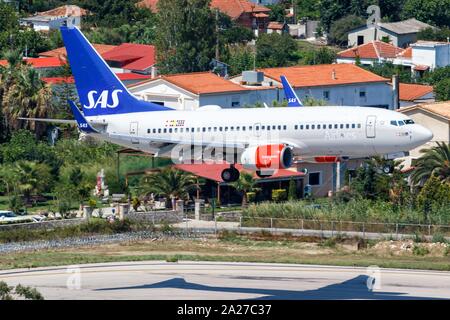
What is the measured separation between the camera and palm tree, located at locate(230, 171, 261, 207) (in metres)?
117

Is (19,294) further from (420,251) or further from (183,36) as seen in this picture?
(183,36)

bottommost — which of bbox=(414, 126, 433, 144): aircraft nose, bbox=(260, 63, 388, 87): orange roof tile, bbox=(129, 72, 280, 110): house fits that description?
bbox=(414, 126, 433, 144): aircraft nose

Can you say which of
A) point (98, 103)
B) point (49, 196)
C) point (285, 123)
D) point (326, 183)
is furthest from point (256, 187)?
point (285, 123)

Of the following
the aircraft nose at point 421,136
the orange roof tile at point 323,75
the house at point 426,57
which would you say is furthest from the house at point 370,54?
the aircraft nose at point 421,136

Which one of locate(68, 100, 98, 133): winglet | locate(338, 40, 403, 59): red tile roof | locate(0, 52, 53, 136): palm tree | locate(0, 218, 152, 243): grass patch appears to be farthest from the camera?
locate(338, 40, 403, 59): red tile roof

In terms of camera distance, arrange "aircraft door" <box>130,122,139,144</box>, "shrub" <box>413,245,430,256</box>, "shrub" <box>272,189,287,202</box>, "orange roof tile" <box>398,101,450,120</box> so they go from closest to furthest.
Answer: "aircraft door" <box>130,122,139,144</box>, "shrub" <box>413,245,430,256</box>, "shrub" <box>272,189,287,202</box>, "orange roof tile" <box>398,101,450,120</box>

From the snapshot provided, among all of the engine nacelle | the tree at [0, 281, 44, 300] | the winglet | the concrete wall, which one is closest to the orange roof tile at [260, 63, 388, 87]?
the concrete wall

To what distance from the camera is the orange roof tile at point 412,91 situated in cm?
15484

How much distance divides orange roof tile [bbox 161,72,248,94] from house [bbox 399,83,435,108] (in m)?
18.2

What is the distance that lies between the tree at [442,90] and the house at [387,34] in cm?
3153

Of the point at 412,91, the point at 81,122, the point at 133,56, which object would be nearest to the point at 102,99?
the point at 81,122

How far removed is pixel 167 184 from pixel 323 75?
4298 centimetres

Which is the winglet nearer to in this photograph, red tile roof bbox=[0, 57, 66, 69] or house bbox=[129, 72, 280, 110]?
house bbox=[129, 72, 280, 110]

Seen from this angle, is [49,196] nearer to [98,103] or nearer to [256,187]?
[256,187]
